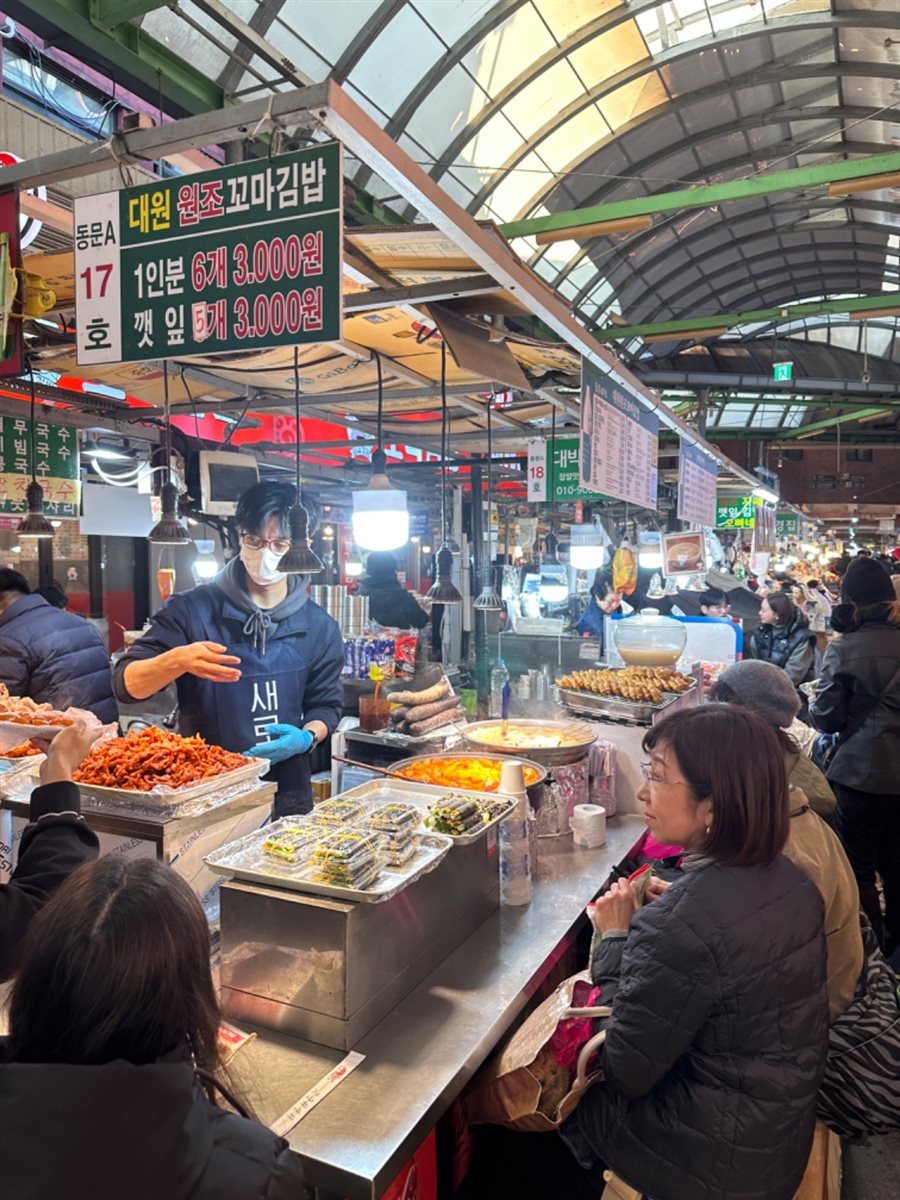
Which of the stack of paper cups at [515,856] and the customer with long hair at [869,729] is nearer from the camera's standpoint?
the stack of paper cups at [515,856]

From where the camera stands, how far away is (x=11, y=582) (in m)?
4.92

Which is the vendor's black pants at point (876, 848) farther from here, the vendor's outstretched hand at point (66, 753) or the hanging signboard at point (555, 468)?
→ the vendor's outstretched hand at point (66, 753)

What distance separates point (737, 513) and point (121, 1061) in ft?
43.9

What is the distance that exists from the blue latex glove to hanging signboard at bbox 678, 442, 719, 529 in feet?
18.6

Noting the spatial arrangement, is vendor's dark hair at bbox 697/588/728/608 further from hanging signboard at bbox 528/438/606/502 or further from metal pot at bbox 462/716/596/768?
metal pot at bbox 462/716/596/768

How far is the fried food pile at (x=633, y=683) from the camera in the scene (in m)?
4.27

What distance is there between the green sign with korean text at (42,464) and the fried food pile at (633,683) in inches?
179

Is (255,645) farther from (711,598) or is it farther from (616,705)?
(711,598)

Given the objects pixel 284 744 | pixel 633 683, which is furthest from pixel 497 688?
pixel 284 744

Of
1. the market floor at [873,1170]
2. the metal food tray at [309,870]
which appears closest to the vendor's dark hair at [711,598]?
the market floor at [873,1170]

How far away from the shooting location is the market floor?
10.1ft

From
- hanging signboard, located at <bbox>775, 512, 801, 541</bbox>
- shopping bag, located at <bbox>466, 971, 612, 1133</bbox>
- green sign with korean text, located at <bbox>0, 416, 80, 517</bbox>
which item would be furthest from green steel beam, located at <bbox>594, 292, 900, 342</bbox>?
hanging signboard, located at <bbox>775, 512, 801, 541</bbox>

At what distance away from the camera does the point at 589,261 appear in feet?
39.4

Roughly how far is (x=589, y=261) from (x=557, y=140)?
2.78 m
